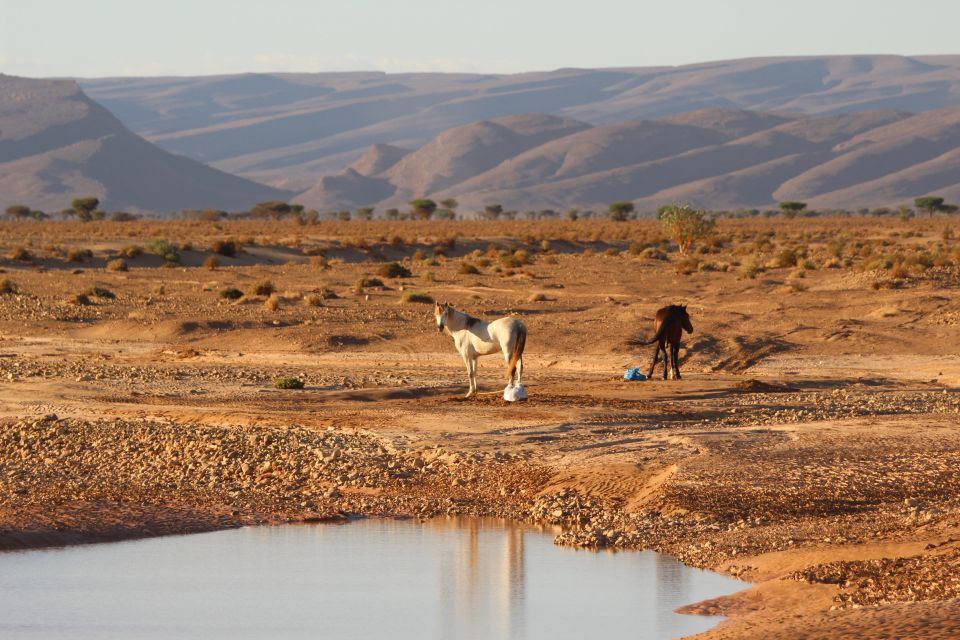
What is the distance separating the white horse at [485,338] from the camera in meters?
21.2

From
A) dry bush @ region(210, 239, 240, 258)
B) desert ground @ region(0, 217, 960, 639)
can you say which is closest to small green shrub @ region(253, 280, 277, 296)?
desert ground @ region(0, 217, 960, 639)

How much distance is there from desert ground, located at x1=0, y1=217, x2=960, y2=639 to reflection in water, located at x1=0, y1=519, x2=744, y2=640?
48 centimetres

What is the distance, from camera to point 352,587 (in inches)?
520

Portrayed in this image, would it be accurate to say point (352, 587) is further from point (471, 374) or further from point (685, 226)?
point (685, 226)

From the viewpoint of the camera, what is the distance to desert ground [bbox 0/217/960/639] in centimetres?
1380

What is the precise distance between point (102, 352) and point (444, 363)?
6966 millimetres

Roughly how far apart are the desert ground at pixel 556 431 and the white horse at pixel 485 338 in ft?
1.78

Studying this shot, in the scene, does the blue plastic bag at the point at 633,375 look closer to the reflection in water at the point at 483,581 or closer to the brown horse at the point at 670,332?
the brown horse at the point at 670,332

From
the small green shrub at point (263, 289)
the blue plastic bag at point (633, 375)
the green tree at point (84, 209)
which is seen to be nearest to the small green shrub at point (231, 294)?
the small green shrub at point (263, 289)

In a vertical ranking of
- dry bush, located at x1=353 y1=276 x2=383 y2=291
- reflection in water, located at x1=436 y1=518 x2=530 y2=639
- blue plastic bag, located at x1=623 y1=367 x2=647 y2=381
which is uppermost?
blue plastic bag, located at x1=623 y1=367 x2=647 y2=381

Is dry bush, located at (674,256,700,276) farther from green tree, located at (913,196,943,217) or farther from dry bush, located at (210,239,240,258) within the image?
green tree, located at (913,196,943,217)

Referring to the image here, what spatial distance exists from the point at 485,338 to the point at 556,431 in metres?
3.33

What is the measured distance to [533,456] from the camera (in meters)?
17.5

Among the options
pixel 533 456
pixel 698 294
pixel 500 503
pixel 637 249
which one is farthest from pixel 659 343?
pixel 637 249
